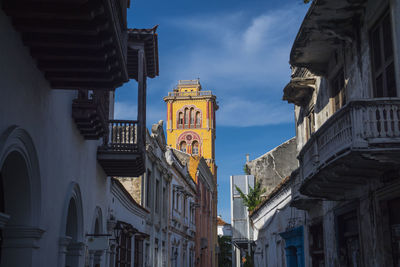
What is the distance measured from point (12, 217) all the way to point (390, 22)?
22.0 feet

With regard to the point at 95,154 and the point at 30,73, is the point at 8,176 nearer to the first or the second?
the point at 30,73

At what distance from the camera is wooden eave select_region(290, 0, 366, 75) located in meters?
9.28

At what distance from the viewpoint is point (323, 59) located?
11812 millimetres

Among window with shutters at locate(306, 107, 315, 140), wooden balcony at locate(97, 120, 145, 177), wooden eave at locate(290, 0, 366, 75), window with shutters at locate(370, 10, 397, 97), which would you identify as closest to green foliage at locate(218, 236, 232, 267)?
window with shutters at locate(306, 107, 315, 140)

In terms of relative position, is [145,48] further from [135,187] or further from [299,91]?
[135,187]

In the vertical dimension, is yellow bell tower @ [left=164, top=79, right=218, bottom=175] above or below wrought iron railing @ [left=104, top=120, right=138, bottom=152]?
above

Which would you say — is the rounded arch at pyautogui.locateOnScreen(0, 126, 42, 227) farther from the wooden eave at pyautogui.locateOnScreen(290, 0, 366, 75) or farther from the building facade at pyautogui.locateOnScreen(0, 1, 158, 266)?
the wooden eave at pyautogui.locateOnScreen(290, 0, 366, 75)

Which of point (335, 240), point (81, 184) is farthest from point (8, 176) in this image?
point (335, 240)

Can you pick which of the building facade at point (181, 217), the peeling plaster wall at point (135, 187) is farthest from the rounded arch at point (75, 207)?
the building facade at point (181, 217)

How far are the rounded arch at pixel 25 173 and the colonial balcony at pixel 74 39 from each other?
1.17 metres

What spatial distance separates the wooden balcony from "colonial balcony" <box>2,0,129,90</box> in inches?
156

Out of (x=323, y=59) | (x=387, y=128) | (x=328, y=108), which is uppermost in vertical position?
(x=323, y=59)

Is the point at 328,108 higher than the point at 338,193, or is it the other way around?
the point at 328,108

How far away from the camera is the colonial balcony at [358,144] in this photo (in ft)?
23.8
